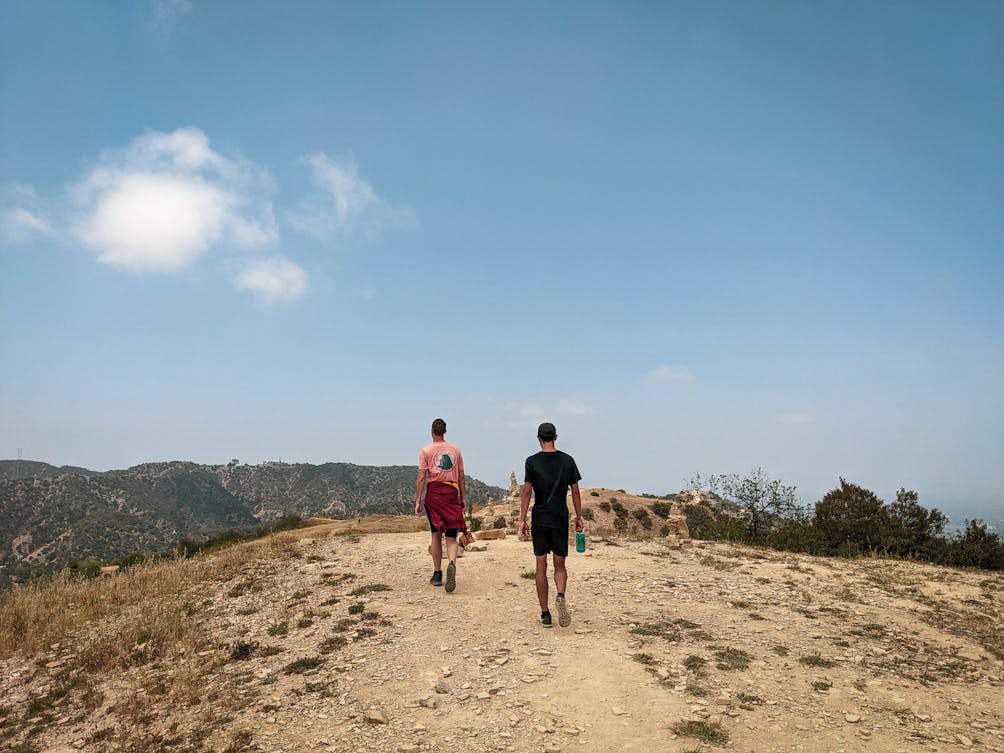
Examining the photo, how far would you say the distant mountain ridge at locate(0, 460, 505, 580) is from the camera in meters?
51.6

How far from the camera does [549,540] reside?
23.9 feet

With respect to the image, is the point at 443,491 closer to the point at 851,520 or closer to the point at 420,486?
the point at 420,486

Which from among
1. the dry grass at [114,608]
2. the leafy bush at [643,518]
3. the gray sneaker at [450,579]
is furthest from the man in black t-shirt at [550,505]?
the leafy bush at [643,518]

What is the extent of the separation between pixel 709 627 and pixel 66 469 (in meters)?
126

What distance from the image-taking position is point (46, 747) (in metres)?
Answer: 5.55

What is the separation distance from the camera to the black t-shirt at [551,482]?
726 cm

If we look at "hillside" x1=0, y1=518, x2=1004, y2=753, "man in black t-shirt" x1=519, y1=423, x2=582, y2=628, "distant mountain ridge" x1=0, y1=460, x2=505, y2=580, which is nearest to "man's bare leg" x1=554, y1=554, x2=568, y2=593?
"man in black t-shirt" x1=519, y1=423, x2=582, y2=628

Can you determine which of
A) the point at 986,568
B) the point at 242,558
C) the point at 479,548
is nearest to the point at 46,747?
the point at 242,558

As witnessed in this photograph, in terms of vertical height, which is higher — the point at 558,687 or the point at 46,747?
the point at 558,687

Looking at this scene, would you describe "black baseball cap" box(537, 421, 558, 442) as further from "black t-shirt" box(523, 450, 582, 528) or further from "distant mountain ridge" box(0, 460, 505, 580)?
"distant mountain ridge" box(0, 460, 505, 580)

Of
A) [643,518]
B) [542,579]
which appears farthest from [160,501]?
[542,579]

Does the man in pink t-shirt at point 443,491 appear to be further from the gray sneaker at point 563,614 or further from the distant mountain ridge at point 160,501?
the distant mountain ridge at point 160,501

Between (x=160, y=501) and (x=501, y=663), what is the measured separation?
7489 centimetres

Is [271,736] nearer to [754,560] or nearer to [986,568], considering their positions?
[754,560]
